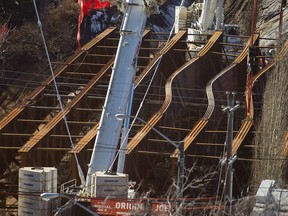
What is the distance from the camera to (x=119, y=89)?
25.6m

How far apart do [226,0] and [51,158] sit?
42.2 m

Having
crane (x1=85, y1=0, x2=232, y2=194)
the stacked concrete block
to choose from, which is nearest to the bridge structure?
the stacked concrete block

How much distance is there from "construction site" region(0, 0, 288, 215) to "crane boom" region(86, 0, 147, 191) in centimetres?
3

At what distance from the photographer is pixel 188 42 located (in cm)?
4938

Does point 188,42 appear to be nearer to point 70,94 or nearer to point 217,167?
point 70,94

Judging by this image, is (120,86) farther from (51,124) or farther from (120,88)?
(51,124)

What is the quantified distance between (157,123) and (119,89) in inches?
455

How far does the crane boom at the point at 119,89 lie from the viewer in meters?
25.4

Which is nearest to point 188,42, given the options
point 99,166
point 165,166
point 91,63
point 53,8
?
point 91,63

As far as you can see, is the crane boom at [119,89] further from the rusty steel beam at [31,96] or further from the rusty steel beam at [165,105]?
the rusty steel beam at [31,96]

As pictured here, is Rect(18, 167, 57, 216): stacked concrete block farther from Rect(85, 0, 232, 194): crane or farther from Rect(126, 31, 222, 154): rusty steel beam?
Rect(126, 31, 222, 154): rusty steel beam

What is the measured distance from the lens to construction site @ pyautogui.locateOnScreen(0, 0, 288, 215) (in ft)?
86.2

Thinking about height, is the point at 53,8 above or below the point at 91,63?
above

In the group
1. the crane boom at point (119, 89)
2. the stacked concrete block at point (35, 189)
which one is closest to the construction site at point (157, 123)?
the crane boom at point (119, 89)
